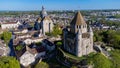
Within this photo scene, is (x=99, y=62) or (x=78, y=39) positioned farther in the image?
(x=78, y=39)

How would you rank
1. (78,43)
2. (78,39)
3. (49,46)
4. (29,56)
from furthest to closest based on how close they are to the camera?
(49,46), (29,56), (78,43), (78,39)

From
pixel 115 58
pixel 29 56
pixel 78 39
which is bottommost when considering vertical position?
pixel 29 56

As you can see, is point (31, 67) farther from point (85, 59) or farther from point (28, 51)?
point (85, 59)

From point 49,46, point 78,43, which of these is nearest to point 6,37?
point 49,46

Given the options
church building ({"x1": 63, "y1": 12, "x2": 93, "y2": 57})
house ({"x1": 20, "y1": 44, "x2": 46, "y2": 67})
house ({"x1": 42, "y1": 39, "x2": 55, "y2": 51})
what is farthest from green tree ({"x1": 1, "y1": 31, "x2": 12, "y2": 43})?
church building ({"x1": 63, "y1": 12, "x2": 93, "y2": 57})

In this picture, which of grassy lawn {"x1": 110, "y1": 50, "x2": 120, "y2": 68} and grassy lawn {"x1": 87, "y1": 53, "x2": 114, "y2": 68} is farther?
grassy lawn {"x1": 110, "y1": 50, "x2": 120, "y2": 68}

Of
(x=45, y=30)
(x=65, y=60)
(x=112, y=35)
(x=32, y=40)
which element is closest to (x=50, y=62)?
(x=65, y=60)

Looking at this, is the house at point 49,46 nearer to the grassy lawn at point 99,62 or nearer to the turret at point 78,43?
the turret at point 78,43

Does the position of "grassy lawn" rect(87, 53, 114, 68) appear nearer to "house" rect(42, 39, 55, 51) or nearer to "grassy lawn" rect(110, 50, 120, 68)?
"grassy lawn" rect(110, 50, 120, 68)

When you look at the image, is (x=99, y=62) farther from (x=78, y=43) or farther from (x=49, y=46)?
(x=49, y=46)
